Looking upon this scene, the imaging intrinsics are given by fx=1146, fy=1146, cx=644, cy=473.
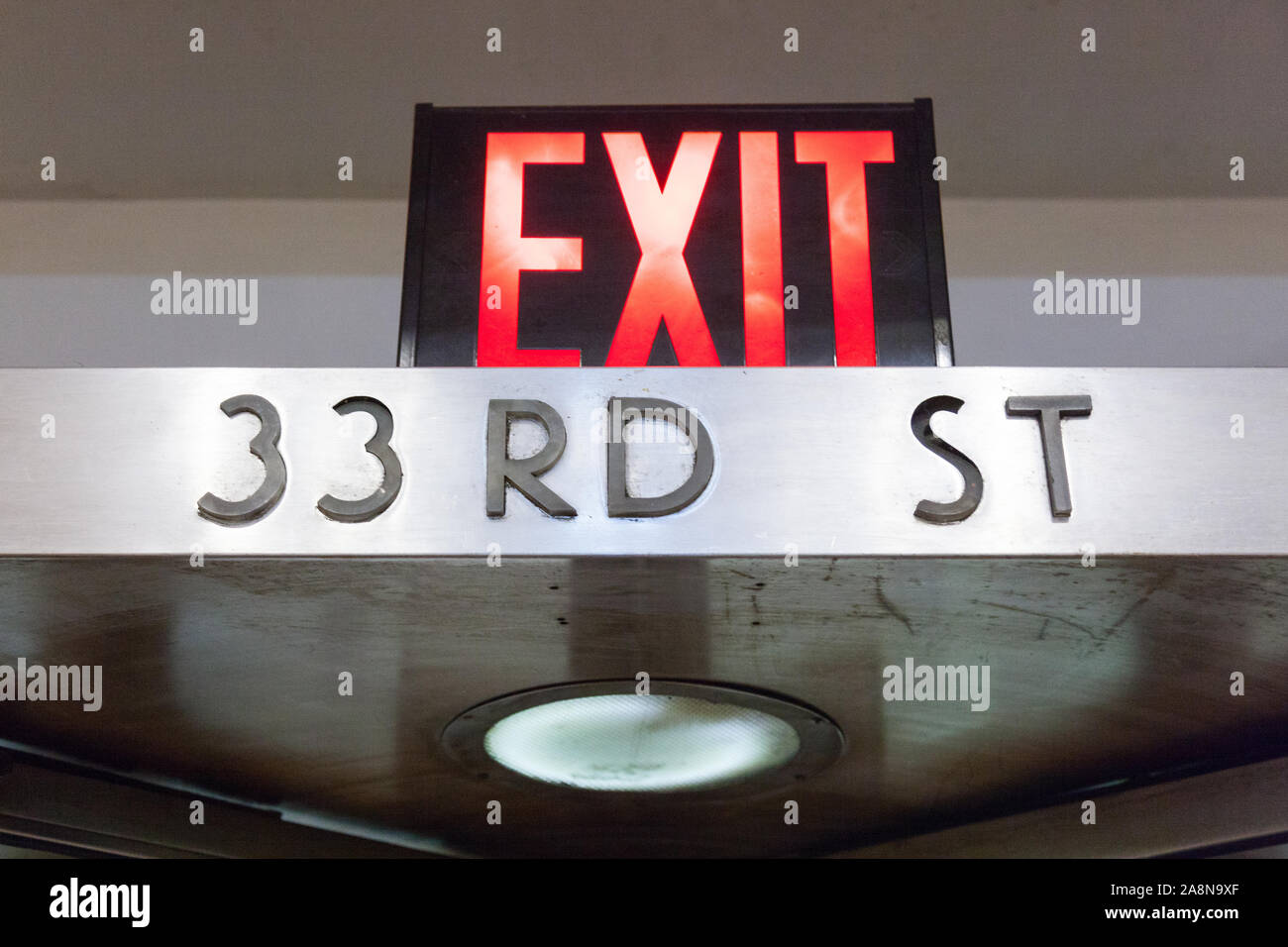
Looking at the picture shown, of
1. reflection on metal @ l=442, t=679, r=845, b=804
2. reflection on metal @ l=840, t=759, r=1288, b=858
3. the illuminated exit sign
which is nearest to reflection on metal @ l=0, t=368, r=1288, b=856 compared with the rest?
reflection on metal @ l=442, t=679, r=845, b=804

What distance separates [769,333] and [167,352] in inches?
60.5

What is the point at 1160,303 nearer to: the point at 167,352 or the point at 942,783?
the point at 942,783

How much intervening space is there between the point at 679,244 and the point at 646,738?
84 cm

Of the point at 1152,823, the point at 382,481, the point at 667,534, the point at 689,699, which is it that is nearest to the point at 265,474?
the point at 382,481

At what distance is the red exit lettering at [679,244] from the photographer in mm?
1739

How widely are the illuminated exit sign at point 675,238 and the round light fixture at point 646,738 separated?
533mm

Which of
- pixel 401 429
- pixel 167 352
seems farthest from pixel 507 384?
pixel 167 352

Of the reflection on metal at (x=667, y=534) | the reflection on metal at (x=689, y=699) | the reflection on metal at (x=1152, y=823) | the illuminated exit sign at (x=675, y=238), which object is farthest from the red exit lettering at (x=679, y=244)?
the reflection on metal at (x=1152, y=823)

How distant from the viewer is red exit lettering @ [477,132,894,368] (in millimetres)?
1739

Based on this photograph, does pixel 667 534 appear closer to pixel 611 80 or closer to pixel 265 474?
pixel 265 474

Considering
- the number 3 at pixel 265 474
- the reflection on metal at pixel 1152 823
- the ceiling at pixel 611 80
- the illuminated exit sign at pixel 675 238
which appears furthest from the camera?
the ceiling at pixel 611 80

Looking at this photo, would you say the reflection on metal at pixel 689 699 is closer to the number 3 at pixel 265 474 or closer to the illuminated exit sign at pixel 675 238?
the illuminated exit sign at pixel 675 238

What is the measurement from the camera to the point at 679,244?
1.86 m

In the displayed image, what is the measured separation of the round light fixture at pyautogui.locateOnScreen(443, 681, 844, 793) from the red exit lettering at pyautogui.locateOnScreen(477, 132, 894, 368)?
21.0 inches
